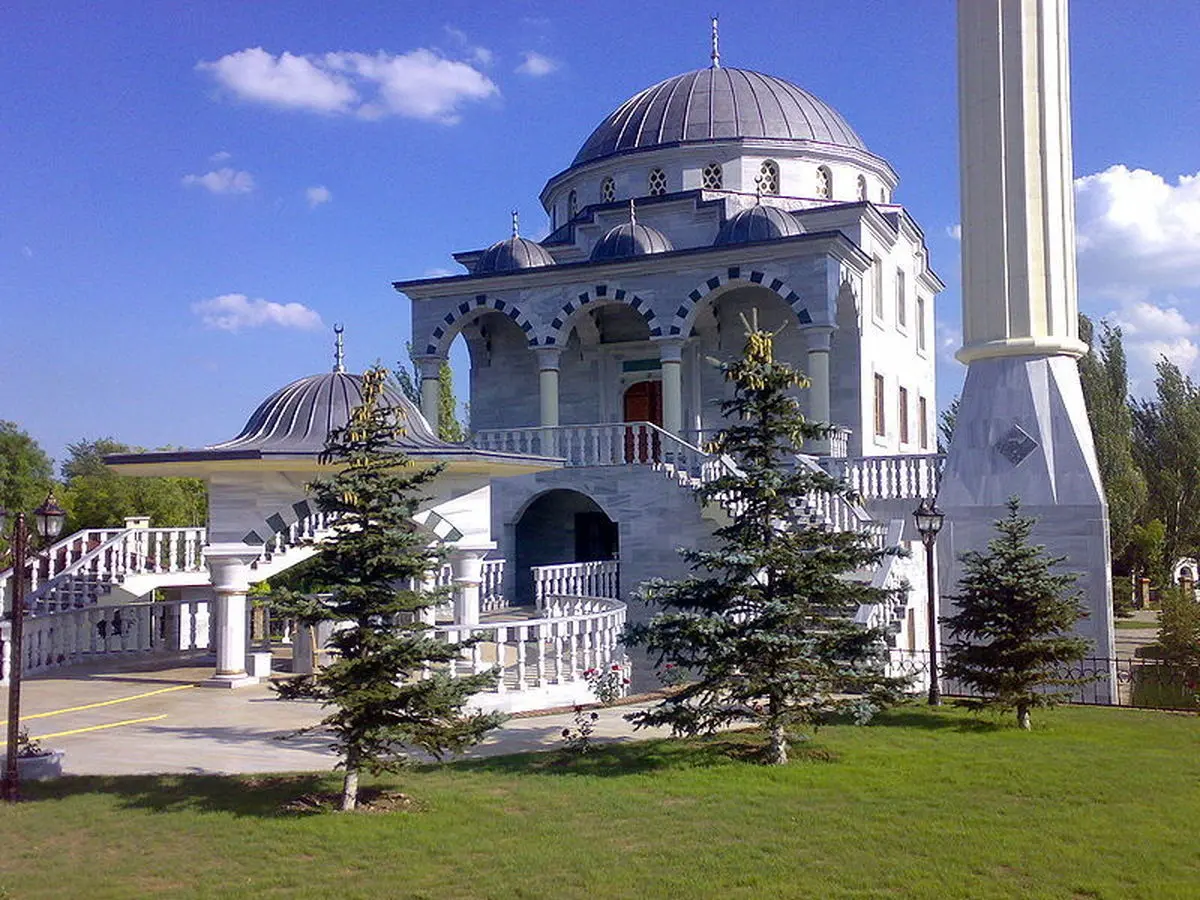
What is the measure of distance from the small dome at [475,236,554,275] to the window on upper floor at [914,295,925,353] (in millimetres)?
10321

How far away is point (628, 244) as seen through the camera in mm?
23688

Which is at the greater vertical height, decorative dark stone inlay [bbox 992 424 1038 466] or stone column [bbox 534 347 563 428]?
stone column [bbox 534 347 563 428]

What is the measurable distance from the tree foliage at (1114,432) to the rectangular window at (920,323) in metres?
4.66

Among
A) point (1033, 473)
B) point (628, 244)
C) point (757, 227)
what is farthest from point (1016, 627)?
point (628, 244)

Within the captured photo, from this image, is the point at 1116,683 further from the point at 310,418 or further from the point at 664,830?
the point at 310,418

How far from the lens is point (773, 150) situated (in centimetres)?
2741

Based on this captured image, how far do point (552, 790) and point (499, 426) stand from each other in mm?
18836

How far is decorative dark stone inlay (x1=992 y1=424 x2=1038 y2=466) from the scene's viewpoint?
15359mm

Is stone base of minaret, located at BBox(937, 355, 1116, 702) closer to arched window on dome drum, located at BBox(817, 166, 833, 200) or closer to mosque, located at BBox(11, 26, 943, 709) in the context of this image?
mosque, located at BBox(11, 26, 943, 709)

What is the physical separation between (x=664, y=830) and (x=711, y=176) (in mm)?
21948

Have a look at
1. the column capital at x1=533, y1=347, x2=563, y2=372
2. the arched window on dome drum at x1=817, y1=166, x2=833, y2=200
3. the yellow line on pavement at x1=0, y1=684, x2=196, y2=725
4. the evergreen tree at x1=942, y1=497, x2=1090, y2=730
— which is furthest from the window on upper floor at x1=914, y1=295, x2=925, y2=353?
the yellow line on pavement at x1=0, y1=684, x2=196, y2=725

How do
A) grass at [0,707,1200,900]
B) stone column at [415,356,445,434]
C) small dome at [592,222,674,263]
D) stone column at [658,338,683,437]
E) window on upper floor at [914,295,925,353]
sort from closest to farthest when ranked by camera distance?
1. grass at [0,707,1200,900]
2. stone column at [658,338,683,437]
3. small dome at [592,222,674,263]
4. stone column at [415,356,445,434]
5. window on upper floor at [914,295,925,353]

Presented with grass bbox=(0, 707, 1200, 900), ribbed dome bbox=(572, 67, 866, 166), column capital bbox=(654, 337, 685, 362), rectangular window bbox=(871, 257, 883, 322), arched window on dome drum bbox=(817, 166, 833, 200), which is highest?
ribbed dome bbox=(572, 67, 866, 166)

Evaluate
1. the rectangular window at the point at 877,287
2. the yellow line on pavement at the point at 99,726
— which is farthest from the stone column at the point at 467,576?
the rectangular window at the point at 877,287
